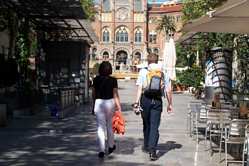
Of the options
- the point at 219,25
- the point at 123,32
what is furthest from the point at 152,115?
the point at 123,32

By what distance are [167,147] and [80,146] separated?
1.75 metres

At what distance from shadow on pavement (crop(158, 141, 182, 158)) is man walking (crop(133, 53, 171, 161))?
638 millimetres

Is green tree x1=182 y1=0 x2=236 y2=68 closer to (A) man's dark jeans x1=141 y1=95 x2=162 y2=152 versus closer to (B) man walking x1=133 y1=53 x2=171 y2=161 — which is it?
(B) man walking x1=133 y1=53 x2=171 y2=161

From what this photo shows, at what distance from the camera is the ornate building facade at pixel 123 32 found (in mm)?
117312

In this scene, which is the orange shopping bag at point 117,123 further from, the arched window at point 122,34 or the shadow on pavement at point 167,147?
the arched window at point 122,34

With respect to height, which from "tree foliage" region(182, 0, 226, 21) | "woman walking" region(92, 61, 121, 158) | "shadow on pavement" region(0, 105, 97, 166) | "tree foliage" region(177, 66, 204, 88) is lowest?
"shadow on pavement" region(0, 105, 97, 166)

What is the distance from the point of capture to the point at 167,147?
12.4 meters

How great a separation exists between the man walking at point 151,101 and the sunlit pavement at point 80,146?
35 cm

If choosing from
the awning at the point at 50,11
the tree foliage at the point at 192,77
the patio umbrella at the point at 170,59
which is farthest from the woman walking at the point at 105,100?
the tree foliage at the point at 192,77

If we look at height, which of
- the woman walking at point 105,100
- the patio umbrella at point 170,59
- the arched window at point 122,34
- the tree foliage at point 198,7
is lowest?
the woman walking at point 105,100

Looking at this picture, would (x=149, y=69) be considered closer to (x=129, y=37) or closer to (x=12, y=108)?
(x=12, y=108)

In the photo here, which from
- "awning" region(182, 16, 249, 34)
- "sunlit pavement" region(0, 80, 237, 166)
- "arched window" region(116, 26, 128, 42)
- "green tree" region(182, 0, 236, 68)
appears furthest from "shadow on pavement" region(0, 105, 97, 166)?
"arched window" region(116, 26, 128, 42)

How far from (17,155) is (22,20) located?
1228 cm

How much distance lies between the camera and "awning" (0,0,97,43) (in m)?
17.5
